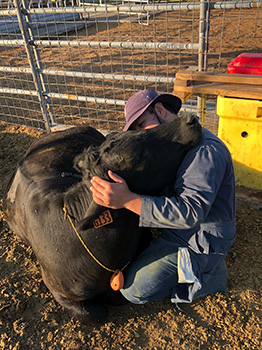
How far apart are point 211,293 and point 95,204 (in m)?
1.45

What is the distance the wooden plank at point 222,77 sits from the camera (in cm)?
346

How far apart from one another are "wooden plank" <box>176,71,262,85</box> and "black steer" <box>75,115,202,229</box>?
4.81 feet

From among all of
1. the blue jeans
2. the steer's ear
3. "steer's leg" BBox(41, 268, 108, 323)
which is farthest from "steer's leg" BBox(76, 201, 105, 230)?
"steer's leg" BBox(41, 268, 108, 323)

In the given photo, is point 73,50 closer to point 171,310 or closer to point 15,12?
point 15,12

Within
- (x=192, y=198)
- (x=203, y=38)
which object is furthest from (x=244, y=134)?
(x=192, y=198)

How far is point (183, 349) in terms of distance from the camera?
261 cm

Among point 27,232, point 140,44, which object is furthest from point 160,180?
point 140,44

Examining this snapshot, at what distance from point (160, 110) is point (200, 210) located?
87 cm

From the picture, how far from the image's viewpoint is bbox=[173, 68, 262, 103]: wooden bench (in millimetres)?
3394

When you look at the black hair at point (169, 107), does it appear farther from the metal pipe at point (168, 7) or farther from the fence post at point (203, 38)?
the metal pipe at point (168, 7)

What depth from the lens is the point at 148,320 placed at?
2.86 metres

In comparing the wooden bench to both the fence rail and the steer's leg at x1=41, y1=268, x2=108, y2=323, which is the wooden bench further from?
the steer's leg at x1=41, y1=268, x2=108, y2=323

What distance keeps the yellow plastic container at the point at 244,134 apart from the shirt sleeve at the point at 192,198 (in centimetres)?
135

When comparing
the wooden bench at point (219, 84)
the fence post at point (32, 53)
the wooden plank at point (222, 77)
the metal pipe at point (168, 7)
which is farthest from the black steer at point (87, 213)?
the fence post at point (32, 53)
